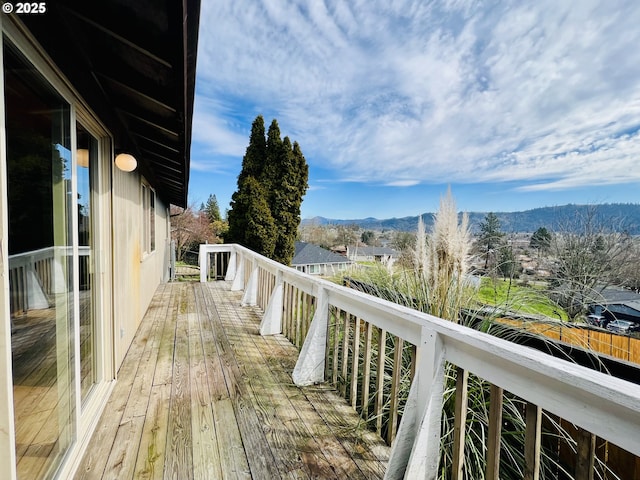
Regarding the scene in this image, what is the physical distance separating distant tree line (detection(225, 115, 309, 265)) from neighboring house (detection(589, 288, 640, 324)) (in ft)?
33.9

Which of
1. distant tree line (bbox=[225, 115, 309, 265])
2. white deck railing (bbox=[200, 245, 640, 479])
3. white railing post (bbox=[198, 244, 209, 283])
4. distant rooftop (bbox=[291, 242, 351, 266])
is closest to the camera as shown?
white deck railing (bbox=[200, 245, 640, 479])

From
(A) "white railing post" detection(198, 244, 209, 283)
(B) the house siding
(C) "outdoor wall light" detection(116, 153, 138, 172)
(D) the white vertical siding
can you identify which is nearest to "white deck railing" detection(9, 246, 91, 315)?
(B) the house siding

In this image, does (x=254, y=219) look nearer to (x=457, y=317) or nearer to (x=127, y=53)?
(x=127, y=53)

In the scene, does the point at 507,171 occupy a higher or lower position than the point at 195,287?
higher

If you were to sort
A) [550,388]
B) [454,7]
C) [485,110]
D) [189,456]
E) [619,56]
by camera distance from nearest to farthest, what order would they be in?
[550,388]
[189,456]
[454,7]
[619,56]
[485,110]

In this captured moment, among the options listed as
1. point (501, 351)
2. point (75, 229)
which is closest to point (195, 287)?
point (75, 229)

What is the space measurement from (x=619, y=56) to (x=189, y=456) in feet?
54.4

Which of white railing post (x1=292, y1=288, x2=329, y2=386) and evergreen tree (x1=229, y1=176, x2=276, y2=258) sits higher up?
evergreen tree (x1=229, y1=176, x2=276, y2=258)

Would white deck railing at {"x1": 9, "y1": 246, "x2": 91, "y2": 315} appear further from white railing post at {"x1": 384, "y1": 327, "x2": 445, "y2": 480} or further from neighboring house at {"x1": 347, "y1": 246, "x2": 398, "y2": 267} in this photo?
neighboring house at {"x1": 347, "y1": 246, "x2": 398, "y2": 267}

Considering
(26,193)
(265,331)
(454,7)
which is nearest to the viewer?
(26,193)

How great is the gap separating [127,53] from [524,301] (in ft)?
9.67

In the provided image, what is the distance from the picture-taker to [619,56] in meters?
10.8

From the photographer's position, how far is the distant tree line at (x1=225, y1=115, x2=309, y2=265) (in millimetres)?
12000

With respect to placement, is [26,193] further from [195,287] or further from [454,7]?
[454,7]
